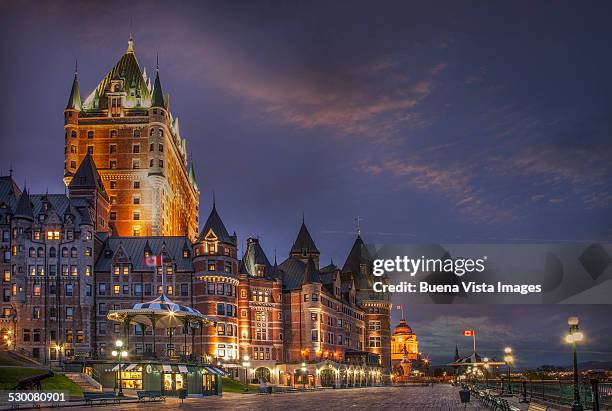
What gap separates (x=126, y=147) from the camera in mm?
148000

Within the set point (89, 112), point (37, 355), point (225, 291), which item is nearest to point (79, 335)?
point (37, 355)

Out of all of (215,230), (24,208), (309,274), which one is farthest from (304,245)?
(24,208)

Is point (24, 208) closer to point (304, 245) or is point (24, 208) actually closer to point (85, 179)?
point (85, 179)

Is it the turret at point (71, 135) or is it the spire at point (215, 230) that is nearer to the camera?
the spire at point (215, 230)

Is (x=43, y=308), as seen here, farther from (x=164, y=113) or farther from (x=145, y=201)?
(x=164, y=113)

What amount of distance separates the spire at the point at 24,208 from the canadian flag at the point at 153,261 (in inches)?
696

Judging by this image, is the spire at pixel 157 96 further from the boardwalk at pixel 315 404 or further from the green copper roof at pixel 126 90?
the boardwalk at pixel 315 404

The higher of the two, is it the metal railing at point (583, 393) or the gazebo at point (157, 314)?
the gazebo at point (157, 314)

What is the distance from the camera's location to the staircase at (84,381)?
77375 mm

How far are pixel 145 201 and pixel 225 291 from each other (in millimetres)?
40185

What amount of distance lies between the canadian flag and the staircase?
33.9 metres

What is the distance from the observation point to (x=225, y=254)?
A: 114 metres

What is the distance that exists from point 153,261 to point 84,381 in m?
35.5

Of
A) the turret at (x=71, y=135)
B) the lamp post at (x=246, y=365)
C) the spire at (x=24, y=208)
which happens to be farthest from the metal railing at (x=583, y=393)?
→ the turret at (x=71, y=135)
